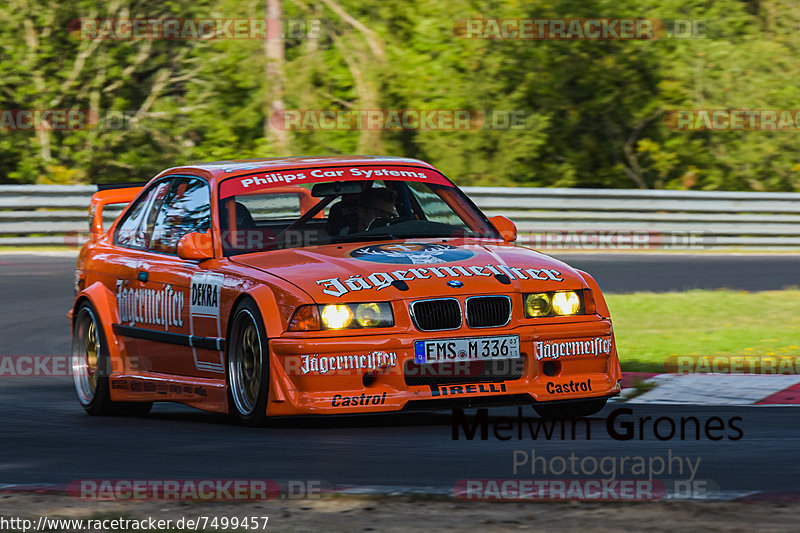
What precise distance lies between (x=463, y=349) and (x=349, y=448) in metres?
0.82

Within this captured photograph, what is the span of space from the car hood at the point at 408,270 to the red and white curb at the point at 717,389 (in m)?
1.60

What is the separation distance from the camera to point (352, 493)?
5.57 metres

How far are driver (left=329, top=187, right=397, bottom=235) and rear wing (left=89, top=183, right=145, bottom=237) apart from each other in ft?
7.05

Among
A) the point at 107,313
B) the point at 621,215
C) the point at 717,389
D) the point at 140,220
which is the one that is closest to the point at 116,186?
the point at 140,220

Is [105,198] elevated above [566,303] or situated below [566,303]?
above

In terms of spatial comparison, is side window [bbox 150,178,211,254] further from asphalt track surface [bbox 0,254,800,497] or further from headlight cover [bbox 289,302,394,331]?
headlight cover [bbox 289,302,394,331]

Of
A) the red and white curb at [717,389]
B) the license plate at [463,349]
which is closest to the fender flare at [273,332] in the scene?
the license plate at [463,349]

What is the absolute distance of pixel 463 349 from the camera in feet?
23.4

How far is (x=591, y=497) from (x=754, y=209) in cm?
1677

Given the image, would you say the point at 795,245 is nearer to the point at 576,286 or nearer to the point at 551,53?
the point at 551,53

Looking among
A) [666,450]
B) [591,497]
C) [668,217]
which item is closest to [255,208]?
[666,450]

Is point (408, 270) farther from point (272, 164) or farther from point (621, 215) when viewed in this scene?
point (621, 215)

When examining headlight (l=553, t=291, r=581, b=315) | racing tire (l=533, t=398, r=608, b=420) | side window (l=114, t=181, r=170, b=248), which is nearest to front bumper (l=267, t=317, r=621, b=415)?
headlight (l=553, t=291, r=581, b=315)

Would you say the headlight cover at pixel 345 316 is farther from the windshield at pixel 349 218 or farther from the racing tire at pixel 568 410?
the racing tire at pixel 568 410
